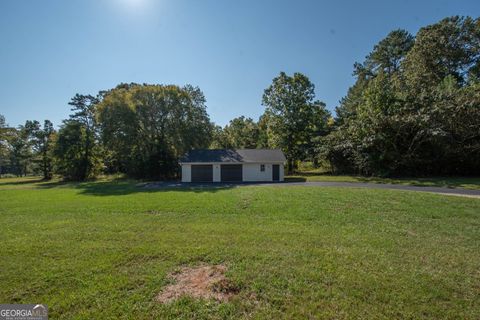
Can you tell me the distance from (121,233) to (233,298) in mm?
4024

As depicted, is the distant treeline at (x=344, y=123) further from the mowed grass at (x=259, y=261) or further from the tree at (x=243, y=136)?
the mowed grass at (x=259, y=261)

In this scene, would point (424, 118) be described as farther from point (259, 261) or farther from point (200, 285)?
point (200, 285)

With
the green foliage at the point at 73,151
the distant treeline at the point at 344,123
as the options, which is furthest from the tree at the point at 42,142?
the green foliage at the point at 73,151

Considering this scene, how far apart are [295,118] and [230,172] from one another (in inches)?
536

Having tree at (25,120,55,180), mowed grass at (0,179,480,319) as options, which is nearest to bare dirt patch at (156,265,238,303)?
mowed grass at (0,179,480,319)

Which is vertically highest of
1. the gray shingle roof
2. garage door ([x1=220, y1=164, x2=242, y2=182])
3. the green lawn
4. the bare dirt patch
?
the gray shingle roof

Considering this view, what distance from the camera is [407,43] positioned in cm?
3275

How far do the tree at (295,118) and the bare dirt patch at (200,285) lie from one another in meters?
27.7

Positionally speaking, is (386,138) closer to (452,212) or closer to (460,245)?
(452,212)

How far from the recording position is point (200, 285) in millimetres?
3504

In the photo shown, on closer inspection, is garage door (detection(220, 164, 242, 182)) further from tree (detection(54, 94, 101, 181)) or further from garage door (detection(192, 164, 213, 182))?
tree (detection(54, 94, 101, 181))

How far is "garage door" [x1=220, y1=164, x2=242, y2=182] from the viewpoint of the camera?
22.4 meters

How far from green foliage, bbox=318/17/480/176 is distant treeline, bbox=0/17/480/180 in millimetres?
87

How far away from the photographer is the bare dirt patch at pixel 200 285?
3238mm
